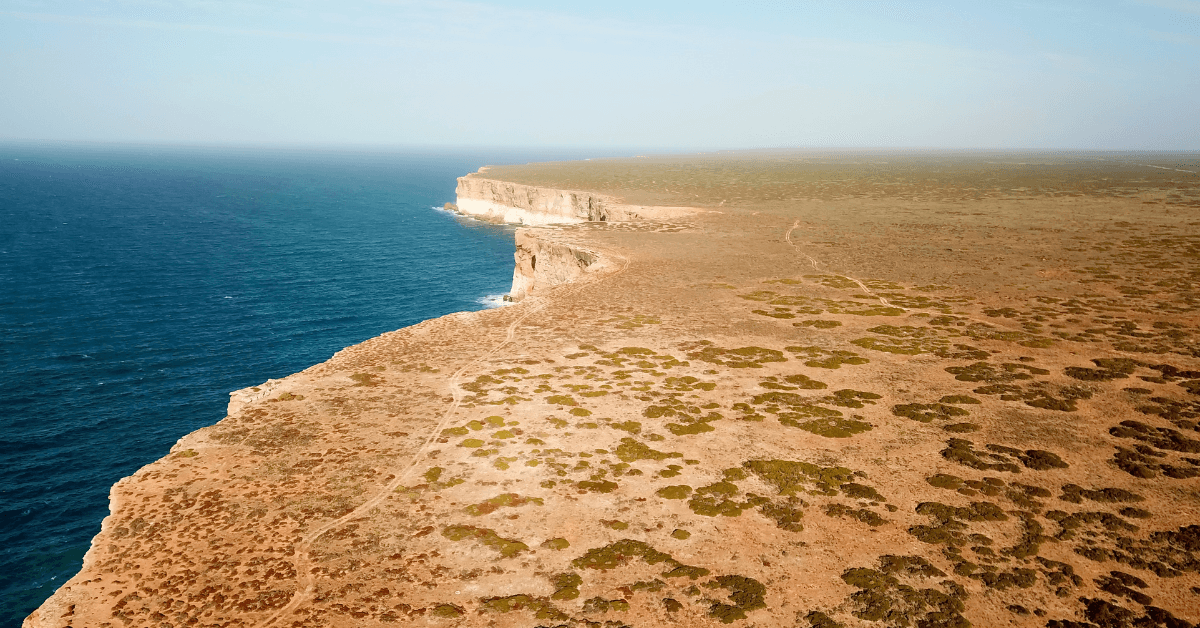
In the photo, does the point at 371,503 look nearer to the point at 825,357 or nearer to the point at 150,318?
the point at 825,357

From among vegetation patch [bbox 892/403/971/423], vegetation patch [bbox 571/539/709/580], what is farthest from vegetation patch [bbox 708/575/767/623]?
vegetation patch [bbox 892/403/971/423]

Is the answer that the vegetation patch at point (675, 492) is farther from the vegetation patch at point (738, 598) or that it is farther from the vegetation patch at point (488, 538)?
the vegetation patch at point (488, 538)

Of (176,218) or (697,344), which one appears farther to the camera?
(176,218)

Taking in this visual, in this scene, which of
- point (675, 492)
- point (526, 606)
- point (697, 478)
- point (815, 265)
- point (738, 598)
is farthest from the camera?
point (815, 265)

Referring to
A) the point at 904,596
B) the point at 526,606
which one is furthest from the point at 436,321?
the point at 904,596

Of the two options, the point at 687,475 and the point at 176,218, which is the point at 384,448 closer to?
the point at 687,475

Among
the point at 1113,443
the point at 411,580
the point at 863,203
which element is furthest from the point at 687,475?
the point at 863,203
